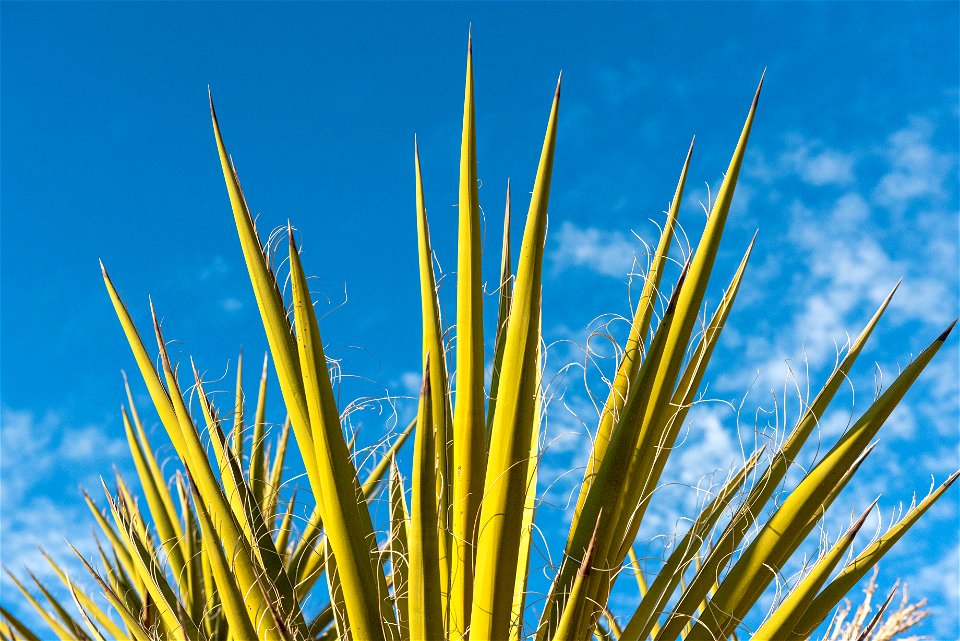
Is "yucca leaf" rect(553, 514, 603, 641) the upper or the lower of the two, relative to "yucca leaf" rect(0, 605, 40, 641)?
lower

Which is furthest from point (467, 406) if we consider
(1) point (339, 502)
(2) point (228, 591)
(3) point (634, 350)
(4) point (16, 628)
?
(4) point (16, 628)

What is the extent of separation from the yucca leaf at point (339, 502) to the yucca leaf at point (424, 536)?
0.11m

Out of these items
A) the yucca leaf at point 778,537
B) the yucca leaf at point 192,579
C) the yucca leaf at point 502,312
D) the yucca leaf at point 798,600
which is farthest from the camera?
the yucca leaf at point 192,579

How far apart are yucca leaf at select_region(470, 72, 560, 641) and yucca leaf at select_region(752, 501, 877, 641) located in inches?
16.8

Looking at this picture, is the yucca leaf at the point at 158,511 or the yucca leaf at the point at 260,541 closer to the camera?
the yucca leaf at the point at 260,541

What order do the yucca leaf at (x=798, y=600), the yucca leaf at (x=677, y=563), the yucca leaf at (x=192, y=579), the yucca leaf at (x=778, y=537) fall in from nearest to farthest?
1. the yucca leaf at (x=798, y=600)
2. the yucca leaf at (x=778, y=537)
3. the yucca leaf at (x=677, y=563)
4. the yucca leaf at (x=192, y=579)

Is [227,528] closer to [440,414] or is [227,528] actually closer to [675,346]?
[440,414]

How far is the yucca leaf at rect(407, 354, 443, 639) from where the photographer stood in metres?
1.23

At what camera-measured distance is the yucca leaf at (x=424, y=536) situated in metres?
1.23

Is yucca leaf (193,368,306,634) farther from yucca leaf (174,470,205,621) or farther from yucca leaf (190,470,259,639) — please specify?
yucca leaf (174,470,205,621)

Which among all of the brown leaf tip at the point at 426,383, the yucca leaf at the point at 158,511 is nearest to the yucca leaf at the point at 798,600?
the brown leaf tip at the point at 426,383

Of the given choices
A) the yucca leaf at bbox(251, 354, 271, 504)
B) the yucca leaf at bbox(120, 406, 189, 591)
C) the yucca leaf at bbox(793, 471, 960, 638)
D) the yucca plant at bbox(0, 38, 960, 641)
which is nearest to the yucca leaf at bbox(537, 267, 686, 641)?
the yucca plant at bbox(0, 38, 960, 641)

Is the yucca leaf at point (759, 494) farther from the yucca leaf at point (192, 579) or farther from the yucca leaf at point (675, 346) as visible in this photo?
the yucca leaf at point (192, 579)

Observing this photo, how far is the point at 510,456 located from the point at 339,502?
11.4 inches
